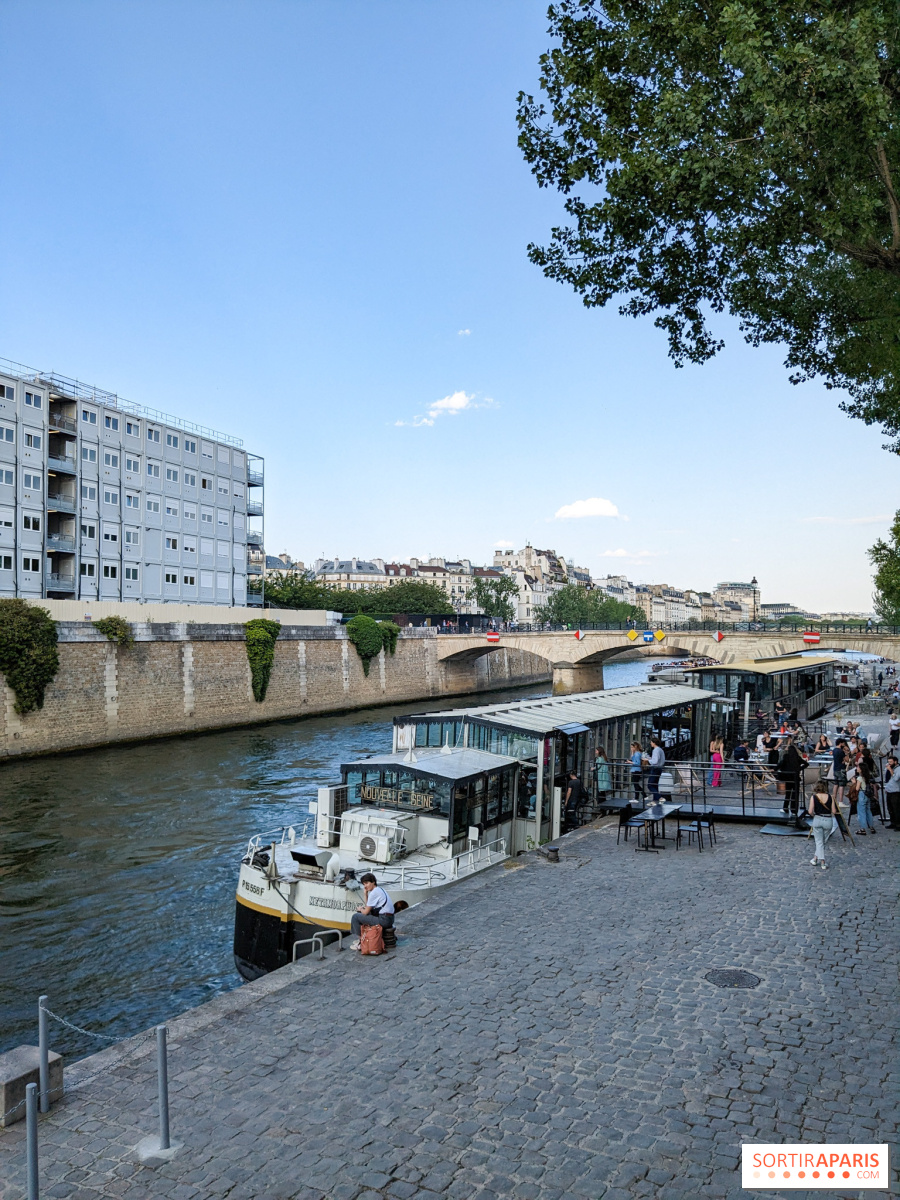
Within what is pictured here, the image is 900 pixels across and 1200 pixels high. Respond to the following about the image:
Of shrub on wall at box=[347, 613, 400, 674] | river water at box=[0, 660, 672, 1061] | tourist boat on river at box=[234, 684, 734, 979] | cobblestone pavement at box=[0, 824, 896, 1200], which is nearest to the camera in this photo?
cobblestone pavement at box=[0, 824, 896, 1200]

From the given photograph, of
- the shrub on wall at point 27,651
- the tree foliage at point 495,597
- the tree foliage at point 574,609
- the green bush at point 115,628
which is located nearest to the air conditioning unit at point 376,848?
the shrub on wall at point 27,651

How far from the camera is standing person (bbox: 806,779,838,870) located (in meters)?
13.8

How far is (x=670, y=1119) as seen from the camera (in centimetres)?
660

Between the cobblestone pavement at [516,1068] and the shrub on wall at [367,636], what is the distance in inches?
1865

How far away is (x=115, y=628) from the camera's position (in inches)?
1554

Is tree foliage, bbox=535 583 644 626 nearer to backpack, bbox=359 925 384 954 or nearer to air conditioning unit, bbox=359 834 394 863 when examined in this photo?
air conditioning unit, bbox=359 834 394 863

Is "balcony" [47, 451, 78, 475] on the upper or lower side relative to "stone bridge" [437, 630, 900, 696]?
upper

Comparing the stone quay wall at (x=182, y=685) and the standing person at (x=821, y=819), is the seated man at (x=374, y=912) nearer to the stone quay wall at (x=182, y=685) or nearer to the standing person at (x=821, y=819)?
the standing person at (x=821, y=819)

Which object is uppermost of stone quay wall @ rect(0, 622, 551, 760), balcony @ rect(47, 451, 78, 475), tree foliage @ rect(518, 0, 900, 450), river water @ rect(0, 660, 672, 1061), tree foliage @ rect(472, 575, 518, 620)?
balcony @ rect(47, 451, 78, 475)

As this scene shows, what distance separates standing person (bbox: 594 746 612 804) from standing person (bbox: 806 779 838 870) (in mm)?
5810

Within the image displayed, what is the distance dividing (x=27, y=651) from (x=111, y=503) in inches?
909

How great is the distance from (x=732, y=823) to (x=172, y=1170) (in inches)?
568

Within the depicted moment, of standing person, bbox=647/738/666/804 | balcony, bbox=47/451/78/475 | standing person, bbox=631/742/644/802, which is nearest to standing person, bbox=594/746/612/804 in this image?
standing person, bbox=631/742/644/802

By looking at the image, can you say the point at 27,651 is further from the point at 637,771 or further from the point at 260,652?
the point at 637,771
